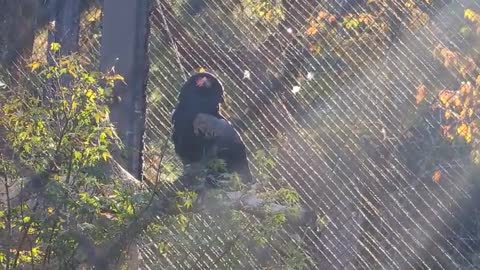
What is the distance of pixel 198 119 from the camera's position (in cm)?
423

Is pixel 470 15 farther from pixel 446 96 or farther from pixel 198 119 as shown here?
pixel 198 119

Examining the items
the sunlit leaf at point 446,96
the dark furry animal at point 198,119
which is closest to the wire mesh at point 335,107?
the dark furry animal at point 198,119

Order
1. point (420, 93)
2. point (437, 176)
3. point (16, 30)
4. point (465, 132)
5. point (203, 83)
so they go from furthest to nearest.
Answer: point (465, 132), point (16, 30), point (437, 176), point (420, 93), point (203, 83)

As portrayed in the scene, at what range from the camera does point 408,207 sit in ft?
13.4

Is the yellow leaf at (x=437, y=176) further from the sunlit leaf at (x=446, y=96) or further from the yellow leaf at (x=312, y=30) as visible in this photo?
the yellow leaf at (x=312, y=30)

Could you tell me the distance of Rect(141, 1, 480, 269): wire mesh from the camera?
4090mm

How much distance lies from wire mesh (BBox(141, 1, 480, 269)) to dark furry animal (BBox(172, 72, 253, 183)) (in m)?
0.13

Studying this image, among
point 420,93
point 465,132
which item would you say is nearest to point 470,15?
point 465,132

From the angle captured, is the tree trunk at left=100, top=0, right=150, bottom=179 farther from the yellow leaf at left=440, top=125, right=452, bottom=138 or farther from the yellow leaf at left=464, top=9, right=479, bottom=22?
the yellow leaf at left=440, top=125, right=452, bottom=138

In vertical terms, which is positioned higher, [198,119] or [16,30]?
[16,30]

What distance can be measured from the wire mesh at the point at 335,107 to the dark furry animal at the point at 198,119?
5.0 inches

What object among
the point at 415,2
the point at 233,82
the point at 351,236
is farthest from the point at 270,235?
the point at 415,2

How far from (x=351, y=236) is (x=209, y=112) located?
797mm

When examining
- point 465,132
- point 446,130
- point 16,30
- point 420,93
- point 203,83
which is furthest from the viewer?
point 446,130
